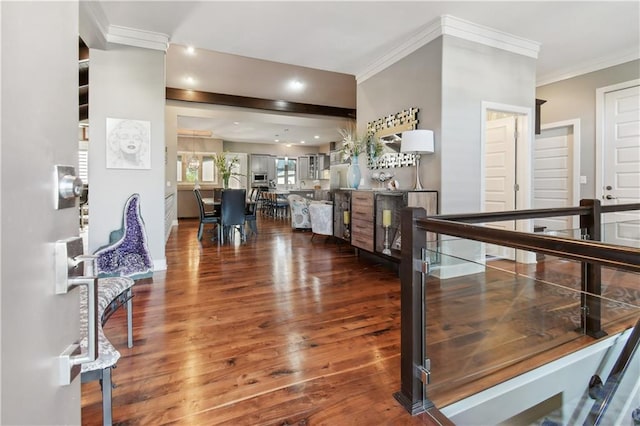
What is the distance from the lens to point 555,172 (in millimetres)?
5449

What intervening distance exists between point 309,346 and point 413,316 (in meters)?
0.85

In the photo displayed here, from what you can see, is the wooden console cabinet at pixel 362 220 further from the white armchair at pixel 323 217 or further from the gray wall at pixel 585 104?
the gray wall at pixel 585 104

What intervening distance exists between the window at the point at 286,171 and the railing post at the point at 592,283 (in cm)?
1218

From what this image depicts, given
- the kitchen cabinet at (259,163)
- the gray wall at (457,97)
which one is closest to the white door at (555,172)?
the gray wall at (457,97)

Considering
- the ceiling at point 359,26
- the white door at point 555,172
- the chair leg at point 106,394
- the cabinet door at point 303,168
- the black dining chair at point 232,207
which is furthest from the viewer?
the cabinet door at point 303,168

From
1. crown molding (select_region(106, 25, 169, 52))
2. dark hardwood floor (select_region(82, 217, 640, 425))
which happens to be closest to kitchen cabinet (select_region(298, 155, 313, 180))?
crown molding (select_region(106, 25, 169, 52))

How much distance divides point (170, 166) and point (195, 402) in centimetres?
767

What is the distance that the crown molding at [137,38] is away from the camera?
149 inches

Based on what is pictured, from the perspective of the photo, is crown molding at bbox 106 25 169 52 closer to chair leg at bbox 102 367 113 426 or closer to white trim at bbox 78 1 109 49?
white trim at bbox 78 1 109 49

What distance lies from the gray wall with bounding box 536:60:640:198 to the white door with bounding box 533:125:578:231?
0.50 ft

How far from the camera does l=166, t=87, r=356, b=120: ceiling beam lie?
23.0 feet

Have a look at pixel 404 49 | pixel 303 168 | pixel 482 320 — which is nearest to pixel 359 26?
pixel 404 49

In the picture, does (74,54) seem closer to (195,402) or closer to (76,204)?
(76,204)

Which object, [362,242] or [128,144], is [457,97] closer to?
[362,242]
